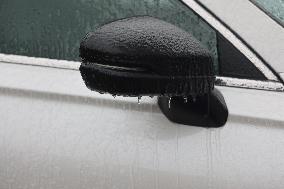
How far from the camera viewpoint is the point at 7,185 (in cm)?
193

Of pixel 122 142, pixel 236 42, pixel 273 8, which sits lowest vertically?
pixel 122 142

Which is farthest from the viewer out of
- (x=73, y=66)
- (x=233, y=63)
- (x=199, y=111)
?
(x=73, y=66)

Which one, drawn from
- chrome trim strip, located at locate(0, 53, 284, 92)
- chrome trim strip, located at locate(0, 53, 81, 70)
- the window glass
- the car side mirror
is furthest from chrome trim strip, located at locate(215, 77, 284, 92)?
chrome trim strip, located at locate(0, 53, 81, 70)

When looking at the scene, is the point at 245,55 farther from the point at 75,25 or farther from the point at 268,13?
the point at 75,25

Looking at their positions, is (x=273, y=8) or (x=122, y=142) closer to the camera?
(x=122, y=142)

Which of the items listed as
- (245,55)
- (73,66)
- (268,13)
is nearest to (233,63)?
(245,55)

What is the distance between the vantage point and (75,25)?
6.75 feet

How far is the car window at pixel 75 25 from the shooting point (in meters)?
1.92

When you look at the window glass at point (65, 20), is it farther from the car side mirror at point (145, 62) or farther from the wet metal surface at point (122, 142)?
the car side mirror at point (145, 62)

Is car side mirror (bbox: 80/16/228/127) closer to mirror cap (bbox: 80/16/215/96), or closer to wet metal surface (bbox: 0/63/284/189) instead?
mirror cap (bbox: 80/16/215/96)

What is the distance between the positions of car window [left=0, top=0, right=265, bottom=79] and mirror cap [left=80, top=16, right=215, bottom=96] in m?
0.32

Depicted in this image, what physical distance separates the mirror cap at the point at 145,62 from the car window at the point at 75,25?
1.06ft

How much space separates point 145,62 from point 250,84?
17.8 inches

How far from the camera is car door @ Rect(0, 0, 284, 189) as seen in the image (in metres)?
1.77
